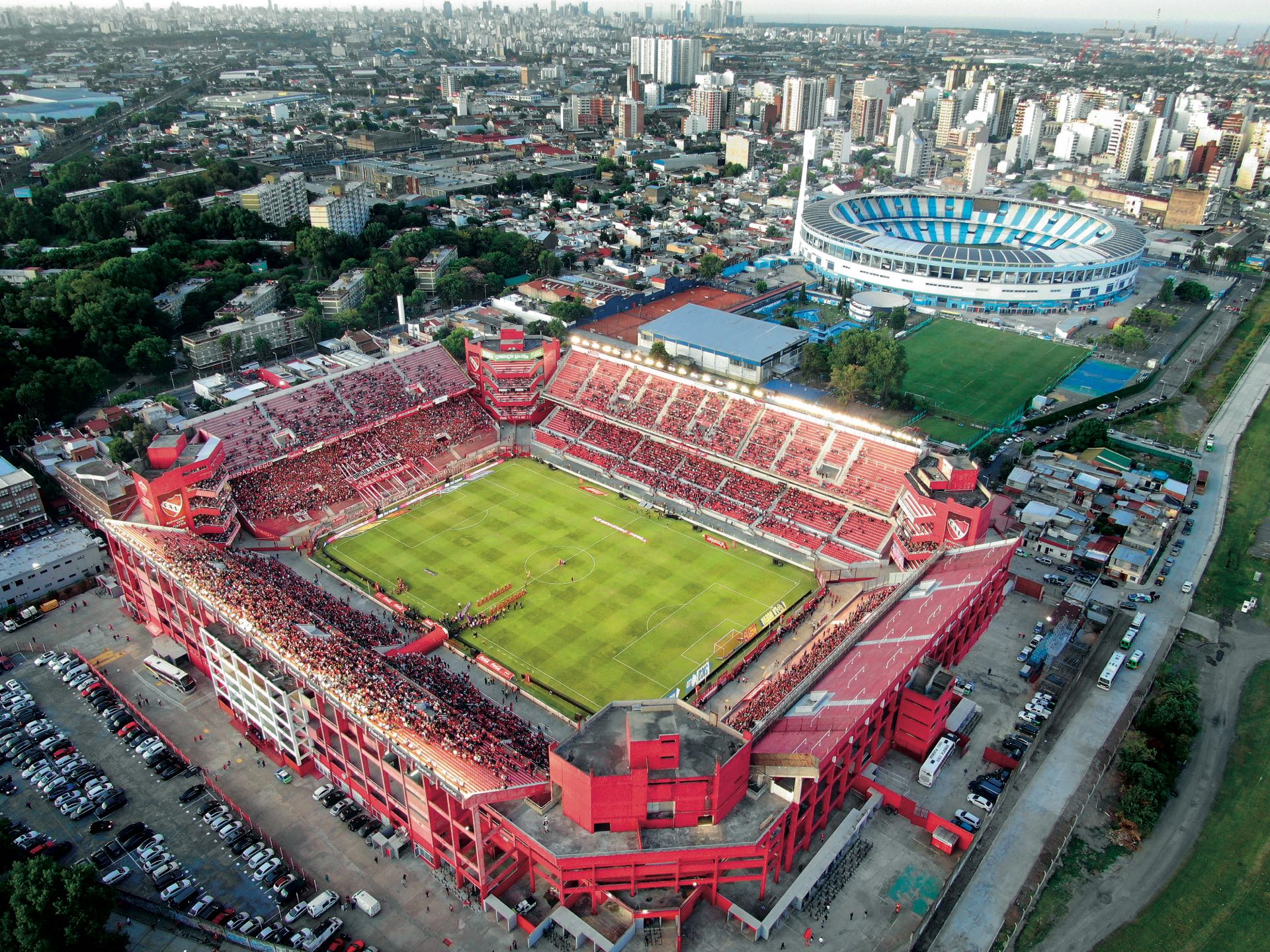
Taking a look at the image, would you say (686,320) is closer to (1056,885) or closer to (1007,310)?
(1007,310)

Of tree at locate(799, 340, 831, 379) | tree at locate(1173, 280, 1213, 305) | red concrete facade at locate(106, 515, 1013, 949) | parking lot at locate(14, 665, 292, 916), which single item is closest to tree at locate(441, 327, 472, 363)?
tree at locate(799, 340, 831, 379)

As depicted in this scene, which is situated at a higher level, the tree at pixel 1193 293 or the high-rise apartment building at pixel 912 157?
the high-rise apartment building at pixel 912 157

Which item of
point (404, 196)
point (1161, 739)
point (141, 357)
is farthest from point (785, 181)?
point (1161, 739)

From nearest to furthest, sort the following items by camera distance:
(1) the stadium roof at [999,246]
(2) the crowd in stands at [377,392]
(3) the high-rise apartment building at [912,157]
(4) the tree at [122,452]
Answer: (4) the tree at [122,452]
(2) the crowd in stands at [377,392]
(1) the stadium roof at [999,246]
(3) the high-rise apartment building at [912,157]

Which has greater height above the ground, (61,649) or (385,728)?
(385,728)

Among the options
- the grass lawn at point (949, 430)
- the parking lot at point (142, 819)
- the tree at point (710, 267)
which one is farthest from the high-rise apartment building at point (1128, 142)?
the parking lot at point (142, 819)

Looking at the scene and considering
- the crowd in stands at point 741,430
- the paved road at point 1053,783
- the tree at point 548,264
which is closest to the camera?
the paved road at point 1053,783

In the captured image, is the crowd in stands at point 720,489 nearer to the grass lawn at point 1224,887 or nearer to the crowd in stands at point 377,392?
the crowd in stands at point 377,392

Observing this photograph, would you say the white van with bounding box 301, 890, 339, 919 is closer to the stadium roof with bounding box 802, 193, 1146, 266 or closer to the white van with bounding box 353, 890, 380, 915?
the white van with bounding box 353, 890, 380, 915
